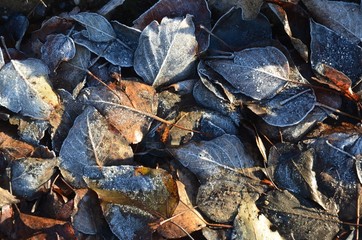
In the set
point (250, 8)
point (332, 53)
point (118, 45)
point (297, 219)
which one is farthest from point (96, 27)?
point (297, 219)

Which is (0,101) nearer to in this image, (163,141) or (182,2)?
(163,141)

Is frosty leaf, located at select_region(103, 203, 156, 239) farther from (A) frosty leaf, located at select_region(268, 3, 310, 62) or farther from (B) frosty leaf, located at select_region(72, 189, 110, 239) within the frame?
(A) frosty leaf, located at select_region(268, 3, 310, 62)

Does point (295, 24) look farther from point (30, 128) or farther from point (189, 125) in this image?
point (30, 128)

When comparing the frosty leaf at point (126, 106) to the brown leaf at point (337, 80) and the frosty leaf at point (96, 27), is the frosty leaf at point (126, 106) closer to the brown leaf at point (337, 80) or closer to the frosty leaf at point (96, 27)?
the frosty leaf at point (96, 27)

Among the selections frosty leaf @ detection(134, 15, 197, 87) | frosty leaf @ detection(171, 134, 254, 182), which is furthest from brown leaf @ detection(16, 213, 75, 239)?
frosty leaf @ detection(134, 15, 197, 87)

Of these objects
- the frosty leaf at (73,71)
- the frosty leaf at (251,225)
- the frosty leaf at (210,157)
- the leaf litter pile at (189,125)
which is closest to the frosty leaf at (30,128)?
the leaf litter pile at (189,125)

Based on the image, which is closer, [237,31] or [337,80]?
[337,80]
